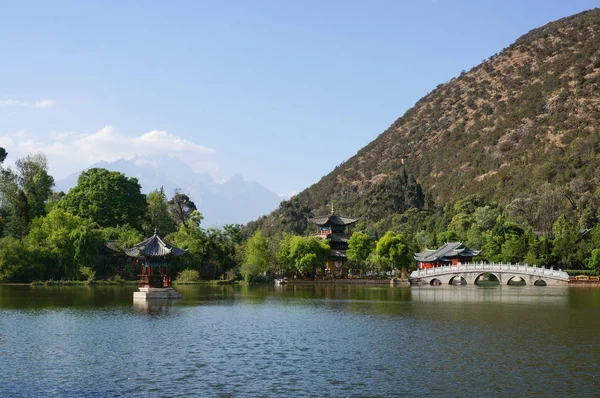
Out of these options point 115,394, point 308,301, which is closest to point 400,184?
point 308,301

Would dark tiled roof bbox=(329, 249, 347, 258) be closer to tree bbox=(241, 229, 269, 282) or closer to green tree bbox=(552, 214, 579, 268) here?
tree bbox=(241, 229, 269, 282)

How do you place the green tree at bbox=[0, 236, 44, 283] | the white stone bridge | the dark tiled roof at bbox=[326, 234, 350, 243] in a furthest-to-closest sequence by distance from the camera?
the dark tiled roof at bbox=[326, 234, 350, 243]
the green tree at bbox=[0, 236, 44, 283]
the white stone bridge

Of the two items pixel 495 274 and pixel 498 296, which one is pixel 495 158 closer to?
pixel 495 274

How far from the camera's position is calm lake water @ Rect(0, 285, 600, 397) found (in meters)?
21.1

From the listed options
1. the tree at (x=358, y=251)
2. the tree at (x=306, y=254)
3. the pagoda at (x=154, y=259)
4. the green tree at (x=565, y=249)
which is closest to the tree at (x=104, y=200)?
the tree at (x=306, y=254)

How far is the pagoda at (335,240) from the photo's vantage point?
8850 cm

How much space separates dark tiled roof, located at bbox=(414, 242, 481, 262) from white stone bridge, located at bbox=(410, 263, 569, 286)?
14.7 feet

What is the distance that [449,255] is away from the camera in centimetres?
8281

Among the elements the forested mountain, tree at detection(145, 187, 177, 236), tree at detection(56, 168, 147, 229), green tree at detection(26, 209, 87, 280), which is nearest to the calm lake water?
green tree at detection(26, 209, 87, 280)

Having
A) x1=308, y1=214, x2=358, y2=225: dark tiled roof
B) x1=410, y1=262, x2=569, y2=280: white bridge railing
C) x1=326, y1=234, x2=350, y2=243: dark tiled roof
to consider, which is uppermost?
x1=308, y1=214, x2=358, y2=225: dark tiled roof

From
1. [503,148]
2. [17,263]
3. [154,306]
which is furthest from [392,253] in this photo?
[503,148]

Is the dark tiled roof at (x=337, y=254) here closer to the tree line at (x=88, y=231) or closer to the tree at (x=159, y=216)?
the tree line at (x=88, y=231)

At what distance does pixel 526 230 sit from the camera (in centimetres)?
8425

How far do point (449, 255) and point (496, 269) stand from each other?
1213 cm
